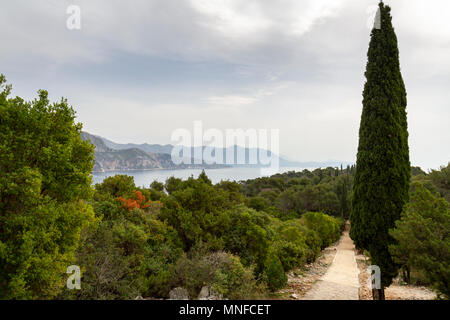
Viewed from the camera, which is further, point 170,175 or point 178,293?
point 170,175

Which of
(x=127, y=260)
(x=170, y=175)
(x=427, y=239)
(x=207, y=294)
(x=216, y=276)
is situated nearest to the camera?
(x=427, y=239)

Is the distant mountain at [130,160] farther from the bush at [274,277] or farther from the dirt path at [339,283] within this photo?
the bush at [274,277]

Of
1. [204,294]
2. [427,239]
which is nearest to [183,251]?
[204,294]

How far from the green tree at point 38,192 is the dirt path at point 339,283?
1092 centimetres

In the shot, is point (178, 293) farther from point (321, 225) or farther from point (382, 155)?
point (321, 225)

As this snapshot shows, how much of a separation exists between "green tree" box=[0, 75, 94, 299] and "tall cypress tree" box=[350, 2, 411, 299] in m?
9.74

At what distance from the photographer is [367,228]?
9.75 m

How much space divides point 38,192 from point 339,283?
1624 centimetres

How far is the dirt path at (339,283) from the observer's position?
12.9 metres

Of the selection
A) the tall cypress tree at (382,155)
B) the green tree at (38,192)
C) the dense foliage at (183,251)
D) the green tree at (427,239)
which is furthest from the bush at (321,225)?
the green tree at (38,192)

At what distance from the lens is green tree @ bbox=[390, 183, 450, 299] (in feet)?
22.4

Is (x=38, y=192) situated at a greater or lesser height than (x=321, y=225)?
greater

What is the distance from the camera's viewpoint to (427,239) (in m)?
7.39

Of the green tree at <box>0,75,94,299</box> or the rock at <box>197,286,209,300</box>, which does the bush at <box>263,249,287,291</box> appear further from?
the green tree at <box>0,75,94,299</box>
